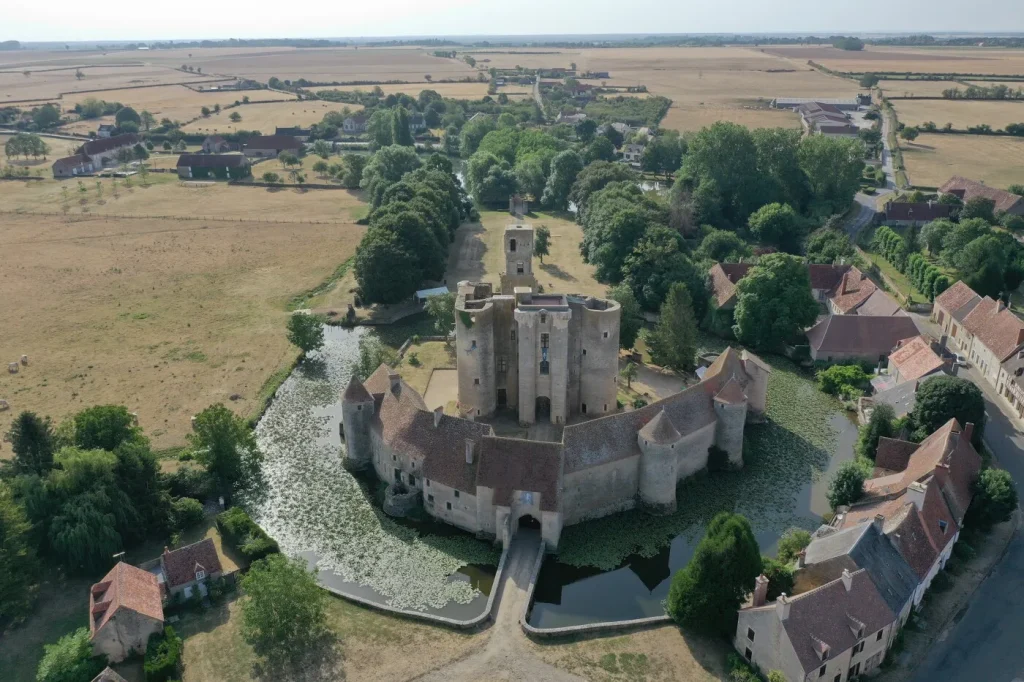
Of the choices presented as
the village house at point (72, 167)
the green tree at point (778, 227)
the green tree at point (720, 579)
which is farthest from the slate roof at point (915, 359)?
the village house at point (72, 167)

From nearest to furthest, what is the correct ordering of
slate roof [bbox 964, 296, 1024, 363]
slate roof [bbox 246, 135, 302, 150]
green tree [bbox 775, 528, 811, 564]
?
green tree [bbox 775, 528, 811, 564]
slate roof [bbox 964, 296, 1024, 363]
slate roof [bbox 246, 135, 302, 150]

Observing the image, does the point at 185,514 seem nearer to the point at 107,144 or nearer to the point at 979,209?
the point at 979,209

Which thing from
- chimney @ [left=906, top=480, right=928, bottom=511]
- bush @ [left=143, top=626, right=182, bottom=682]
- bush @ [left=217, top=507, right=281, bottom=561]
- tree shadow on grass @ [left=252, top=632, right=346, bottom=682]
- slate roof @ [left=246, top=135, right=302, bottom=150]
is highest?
slate roof @ [left=246, top=135, right=302, bottom=150]

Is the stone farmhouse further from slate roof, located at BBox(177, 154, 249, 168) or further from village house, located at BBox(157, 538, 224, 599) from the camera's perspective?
slate roof, located at BBox(177, 154, 249, 168)

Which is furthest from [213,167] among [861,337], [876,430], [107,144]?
[876,430]

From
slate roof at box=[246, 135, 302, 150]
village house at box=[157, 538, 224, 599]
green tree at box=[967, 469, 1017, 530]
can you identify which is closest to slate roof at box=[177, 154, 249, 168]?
slate roof at box=[246, 135, 302, 150]

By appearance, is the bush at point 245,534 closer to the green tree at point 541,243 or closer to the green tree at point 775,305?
the green tree at point 775,305

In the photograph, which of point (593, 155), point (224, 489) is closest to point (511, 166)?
point (593, 155)
